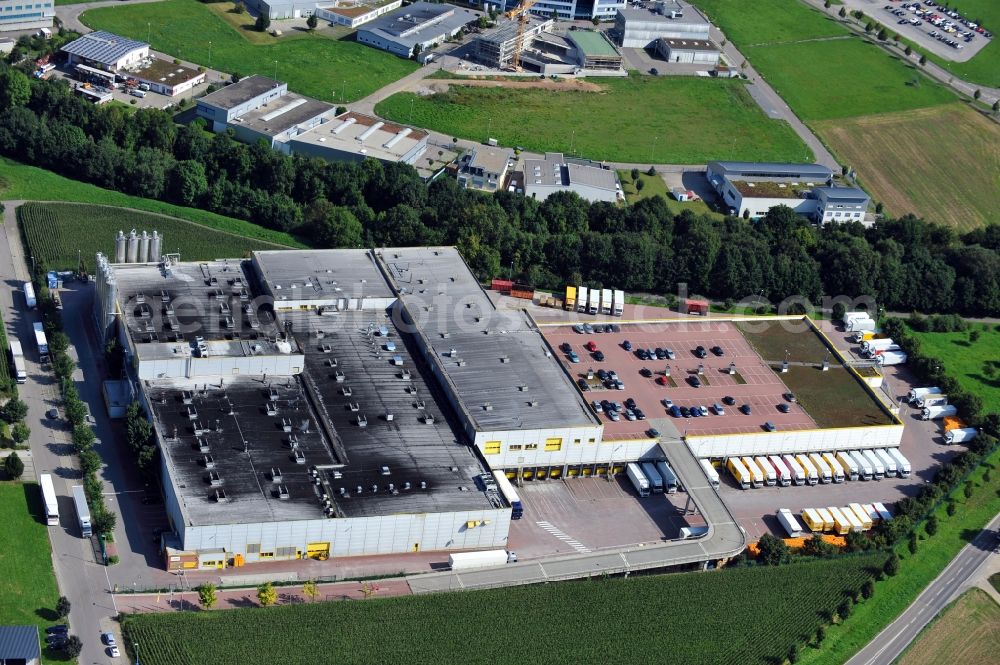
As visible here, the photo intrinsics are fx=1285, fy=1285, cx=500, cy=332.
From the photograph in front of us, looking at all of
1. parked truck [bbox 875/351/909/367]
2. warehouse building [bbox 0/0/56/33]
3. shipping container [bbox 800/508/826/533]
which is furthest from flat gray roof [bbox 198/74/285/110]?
shipping container [bbox 800/508/826/533]

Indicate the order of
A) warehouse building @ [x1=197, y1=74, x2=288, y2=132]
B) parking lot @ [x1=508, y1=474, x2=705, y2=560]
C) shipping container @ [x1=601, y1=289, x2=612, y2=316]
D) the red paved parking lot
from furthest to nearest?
warehouse building @ [x1=197, y1=74, x2=288, y2=132], shipping container @ [x1=601, y1=289, x2=612, y2=316], the red paved parking lot, parking lot @ [x1=508, y1=474, x2=705, y2=560]

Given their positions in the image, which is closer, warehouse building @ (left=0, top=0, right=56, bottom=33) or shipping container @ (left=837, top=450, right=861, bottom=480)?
Result: shipping container @ (left=837, top=450, right=861, bottom=480)

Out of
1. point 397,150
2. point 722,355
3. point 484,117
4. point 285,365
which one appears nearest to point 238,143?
point 397,150

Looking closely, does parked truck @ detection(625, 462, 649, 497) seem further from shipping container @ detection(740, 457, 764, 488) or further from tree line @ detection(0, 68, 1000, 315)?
tree line @ detection(0, 68, 1000, 315)

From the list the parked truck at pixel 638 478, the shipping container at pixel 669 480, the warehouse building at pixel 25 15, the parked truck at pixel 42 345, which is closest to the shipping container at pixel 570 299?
the parked truck at pixel 638 478

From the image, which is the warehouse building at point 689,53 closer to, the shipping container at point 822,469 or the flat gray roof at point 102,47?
the flat gray roof at point 102,47

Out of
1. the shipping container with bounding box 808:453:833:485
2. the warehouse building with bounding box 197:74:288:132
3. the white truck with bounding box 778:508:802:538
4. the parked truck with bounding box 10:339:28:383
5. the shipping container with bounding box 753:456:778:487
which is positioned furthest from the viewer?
the warehouse building with bounding box 197:74:288:132
